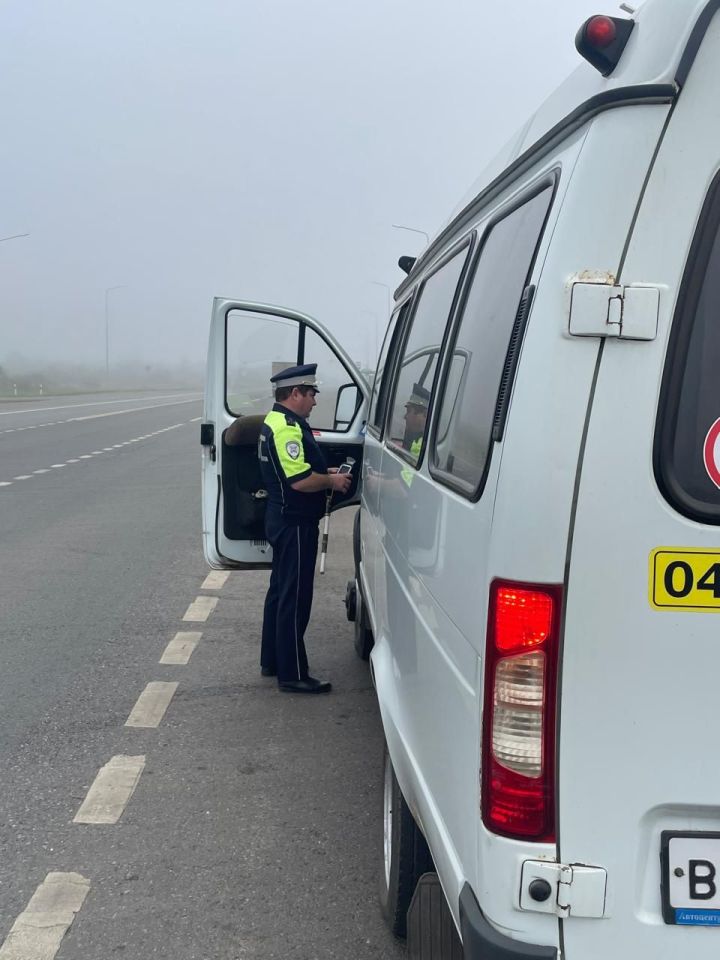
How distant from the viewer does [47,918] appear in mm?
3172

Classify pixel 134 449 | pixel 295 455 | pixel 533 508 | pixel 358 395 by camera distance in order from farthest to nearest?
pixel 134 449
pixel 358 395
pixel 295 455
pixel 533 508

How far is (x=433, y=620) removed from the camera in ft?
7.79

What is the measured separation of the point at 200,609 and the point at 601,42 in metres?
6.04

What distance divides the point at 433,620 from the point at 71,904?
5.87ft

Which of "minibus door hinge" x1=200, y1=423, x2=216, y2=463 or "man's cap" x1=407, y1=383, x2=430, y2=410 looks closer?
"man's cap" x1=407, y1=383, x2=430, y2=410

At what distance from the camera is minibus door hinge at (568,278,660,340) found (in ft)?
5.75

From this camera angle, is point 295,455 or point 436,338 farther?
point 295,455

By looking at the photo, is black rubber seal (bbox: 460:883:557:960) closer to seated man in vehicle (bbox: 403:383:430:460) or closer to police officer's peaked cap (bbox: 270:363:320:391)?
seated man in vehicle (bbox: 403:383:430:460)

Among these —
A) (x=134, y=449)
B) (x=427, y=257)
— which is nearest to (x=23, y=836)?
(x=427, y=257)

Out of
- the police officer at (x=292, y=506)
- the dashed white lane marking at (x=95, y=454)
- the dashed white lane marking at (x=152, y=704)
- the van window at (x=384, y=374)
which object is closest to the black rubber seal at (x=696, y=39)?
the van window at (x=384, y=374)

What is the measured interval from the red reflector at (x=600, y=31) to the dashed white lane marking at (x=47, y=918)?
2863 mm

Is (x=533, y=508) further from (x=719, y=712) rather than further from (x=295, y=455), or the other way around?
(x=295, y=455)

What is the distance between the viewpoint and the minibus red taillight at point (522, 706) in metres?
1.79

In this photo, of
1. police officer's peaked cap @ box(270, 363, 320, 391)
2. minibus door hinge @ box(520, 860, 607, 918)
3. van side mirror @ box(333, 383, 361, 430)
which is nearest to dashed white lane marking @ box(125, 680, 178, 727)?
police officer's peaked cap @ box(270, 363, 320, 391)
